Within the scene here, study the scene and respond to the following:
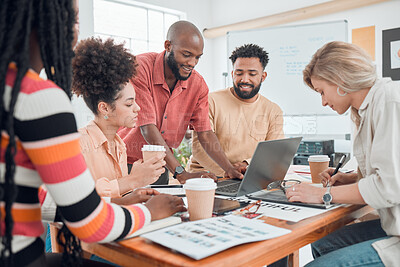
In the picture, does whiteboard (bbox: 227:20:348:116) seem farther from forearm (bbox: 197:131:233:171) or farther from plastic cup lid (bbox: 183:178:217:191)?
plastic cup lid (bbox: 183:178:217:191)

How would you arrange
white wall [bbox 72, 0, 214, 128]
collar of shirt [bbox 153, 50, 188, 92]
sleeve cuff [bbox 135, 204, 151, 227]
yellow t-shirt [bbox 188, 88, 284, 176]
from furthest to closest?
white wall [bbox 72, 0, 214, 128]
yellow t-shirt [bbox 188, 88, 284, 176]
collar of shirt [bbox 153, 50, 188, 92]
sleeve cuff [bbox 135, 204, 151, 227]

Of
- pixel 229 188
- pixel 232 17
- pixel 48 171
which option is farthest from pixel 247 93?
pixel 232 17

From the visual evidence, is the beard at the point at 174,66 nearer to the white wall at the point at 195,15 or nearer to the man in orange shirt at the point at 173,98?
the man in orange shirt at the point at 173,98

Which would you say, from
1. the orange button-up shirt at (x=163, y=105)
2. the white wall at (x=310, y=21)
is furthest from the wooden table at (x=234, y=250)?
the white wall at (x=310, y=21)

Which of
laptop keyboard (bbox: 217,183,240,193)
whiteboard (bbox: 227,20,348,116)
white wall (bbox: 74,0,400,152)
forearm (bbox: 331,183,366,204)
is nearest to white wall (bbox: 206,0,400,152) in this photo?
white wall (bbox: 74,0,400,152)

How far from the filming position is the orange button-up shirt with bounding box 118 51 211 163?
204 cm

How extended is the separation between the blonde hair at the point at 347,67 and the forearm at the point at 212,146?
0.88 m

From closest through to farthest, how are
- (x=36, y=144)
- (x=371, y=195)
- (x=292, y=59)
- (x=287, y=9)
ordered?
(x=36, y=144) → (x=371, y=195) → (x=292, y=59) → (x=287, y=9)

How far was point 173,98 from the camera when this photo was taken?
2174 millimetres

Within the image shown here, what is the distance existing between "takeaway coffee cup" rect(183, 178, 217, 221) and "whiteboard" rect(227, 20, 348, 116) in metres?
3.11

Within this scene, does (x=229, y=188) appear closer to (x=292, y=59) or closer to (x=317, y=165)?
(x=317, y=165)

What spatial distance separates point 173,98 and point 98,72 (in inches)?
28.6

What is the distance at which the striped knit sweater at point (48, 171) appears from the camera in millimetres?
696

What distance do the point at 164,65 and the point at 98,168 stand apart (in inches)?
36.1
